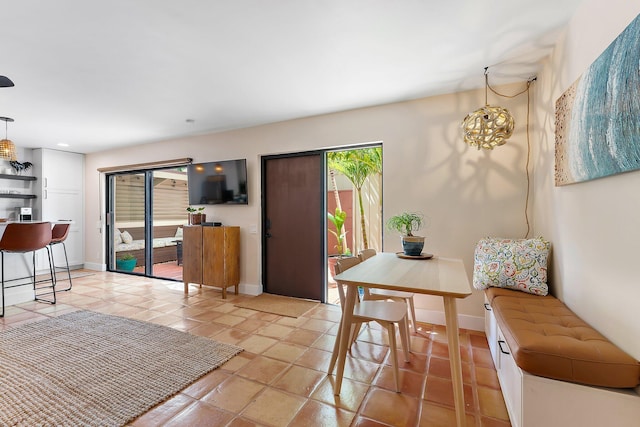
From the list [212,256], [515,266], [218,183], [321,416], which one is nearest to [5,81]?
[218,183]

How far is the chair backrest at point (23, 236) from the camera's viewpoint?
3127 millimetres

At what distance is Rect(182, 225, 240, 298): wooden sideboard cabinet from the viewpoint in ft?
12.7

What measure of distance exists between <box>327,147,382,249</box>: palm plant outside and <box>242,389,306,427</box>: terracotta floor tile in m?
2.66

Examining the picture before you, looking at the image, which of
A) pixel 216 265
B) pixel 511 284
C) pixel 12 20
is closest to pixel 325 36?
pixel 12 20

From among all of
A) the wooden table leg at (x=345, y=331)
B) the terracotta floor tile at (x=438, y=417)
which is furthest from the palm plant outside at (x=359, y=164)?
the terracotta floor tile at (x=438, y=417)

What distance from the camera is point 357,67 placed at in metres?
2.42

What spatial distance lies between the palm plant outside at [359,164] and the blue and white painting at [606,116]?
237 cm

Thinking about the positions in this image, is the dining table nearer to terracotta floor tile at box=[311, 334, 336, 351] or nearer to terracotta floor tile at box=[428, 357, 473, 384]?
terracotta floor tile at box=[311, 334, 336, 351]

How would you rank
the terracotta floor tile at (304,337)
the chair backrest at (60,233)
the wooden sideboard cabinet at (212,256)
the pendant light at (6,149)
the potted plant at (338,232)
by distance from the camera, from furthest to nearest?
the potted plant at (338,232) → the chair backrest at (60,233) → the wooden sideboard cabinet at (212,256) → the pendant light at (6,149) → the terracotta floor tile at (304,337)

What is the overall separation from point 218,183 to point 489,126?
139 inches

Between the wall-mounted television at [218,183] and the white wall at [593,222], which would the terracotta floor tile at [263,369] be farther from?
the wall-mounted television at [218,183]

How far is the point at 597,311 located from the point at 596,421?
1.84 feet

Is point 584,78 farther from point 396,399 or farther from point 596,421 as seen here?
point 396,399

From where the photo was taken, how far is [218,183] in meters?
4.24
